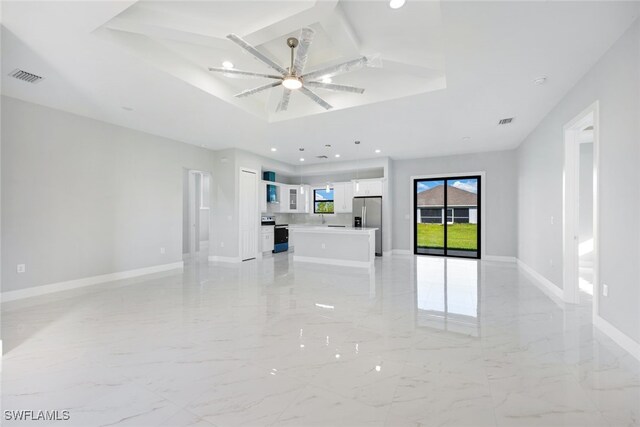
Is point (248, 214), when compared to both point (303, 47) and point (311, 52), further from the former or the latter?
point (303, 47)

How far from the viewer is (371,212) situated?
824 centimetres

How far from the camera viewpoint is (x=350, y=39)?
293 centimetres

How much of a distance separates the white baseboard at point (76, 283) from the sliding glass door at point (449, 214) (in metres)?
6.76

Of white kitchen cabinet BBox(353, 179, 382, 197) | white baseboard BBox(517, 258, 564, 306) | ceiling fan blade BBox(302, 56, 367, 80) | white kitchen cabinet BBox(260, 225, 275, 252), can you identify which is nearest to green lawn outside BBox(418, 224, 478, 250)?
white kitchen cabinet BBox(353, 179, 382, 197)

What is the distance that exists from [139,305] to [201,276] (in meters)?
1.77

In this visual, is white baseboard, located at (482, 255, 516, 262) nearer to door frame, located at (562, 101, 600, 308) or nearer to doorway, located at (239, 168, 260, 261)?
door frame, located at (562, 101, 600, 308)

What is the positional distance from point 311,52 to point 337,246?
4263 mm

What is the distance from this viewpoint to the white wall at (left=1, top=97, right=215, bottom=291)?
4016mm

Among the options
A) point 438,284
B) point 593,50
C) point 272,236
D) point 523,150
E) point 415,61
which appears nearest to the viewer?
point 593,50

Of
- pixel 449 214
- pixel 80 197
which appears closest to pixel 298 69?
pixel 80 197

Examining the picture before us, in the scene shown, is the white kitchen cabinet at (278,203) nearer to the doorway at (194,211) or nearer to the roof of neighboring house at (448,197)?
the doorway at (194,211)

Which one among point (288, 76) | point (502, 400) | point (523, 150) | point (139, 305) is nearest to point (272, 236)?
point (139, 305)

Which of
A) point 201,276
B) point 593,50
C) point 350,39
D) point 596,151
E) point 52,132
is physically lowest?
point 201,276

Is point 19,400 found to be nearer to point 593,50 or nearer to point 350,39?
point 350,39
